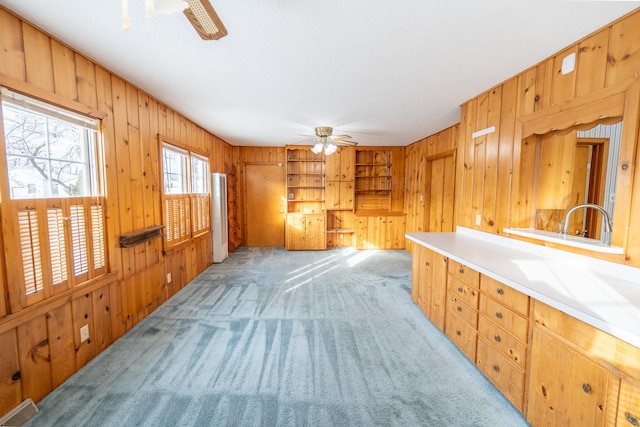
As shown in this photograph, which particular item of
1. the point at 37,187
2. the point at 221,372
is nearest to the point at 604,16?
the point at 221,372

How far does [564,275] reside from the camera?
158 centimetres

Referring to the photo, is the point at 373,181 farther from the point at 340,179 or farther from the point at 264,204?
the point at 264,204

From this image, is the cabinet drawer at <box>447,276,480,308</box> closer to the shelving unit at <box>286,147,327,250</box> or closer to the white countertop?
the white countertop

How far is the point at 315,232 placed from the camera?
19.3ft

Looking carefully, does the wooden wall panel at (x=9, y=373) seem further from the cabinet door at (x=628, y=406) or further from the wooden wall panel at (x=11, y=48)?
the cabinet door at (x=628, y=406)

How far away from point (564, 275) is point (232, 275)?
13.1ft

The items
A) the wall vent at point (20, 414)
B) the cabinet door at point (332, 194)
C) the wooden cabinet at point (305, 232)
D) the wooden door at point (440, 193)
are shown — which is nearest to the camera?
the wall vent at point (20, 414)

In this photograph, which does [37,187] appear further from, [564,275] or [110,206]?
[564,275]

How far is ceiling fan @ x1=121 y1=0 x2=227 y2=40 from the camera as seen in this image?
0.93 m

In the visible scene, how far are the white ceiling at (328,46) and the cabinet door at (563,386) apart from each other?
6.30 ft

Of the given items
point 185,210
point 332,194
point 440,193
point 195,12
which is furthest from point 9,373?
point 440,193

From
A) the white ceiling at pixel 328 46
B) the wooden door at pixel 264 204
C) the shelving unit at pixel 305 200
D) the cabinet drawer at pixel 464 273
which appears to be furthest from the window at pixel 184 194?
the cabinet drawer at pixel 464 273

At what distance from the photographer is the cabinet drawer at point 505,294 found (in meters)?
1.48

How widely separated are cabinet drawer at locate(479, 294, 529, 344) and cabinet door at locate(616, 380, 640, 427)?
46 centimetres
